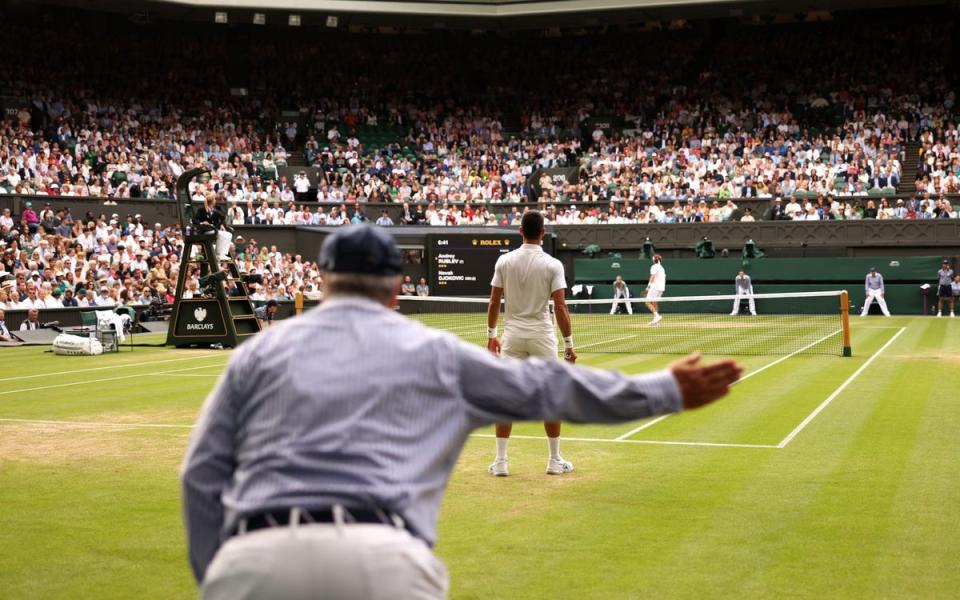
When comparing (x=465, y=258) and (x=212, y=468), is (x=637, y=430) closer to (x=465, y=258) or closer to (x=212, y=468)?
(x=212, y=468)

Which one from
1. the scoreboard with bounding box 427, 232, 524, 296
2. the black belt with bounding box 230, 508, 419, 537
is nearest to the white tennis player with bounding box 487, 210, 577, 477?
the black belt with bounding box 230, 508, 419, 537

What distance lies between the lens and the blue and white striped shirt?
10.4 ft

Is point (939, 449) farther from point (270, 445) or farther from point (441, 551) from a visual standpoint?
point (270, 445)

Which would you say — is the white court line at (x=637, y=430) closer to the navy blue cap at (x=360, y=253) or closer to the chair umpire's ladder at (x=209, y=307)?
the navy blue cap at (x=360, y=253)

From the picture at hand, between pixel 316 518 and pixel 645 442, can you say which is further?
pixel 645 442

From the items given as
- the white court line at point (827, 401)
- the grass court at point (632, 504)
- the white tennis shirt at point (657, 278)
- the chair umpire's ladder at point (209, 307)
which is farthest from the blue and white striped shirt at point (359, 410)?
the white tennis shirt at point (657, 278)

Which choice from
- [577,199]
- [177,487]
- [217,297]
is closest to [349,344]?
[177,487]

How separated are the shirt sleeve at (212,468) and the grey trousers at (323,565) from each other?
241 mm

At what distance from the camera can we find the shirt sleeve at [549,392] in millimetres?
3395

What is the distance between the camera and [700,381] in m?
3.55

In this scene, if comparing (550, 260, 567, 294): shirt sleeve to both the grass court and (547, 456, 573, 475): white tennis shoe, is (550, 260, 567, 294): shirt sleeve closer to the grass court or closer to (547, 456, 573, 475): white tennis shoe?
(547, 456, 573, 475): white tennis shoe

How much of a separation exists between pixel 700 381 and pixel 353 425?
1.14 meters

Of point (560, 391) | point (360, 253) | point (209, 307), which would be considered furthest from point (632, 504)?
point (209, 307)

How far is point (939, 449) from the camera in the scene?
11.6m
